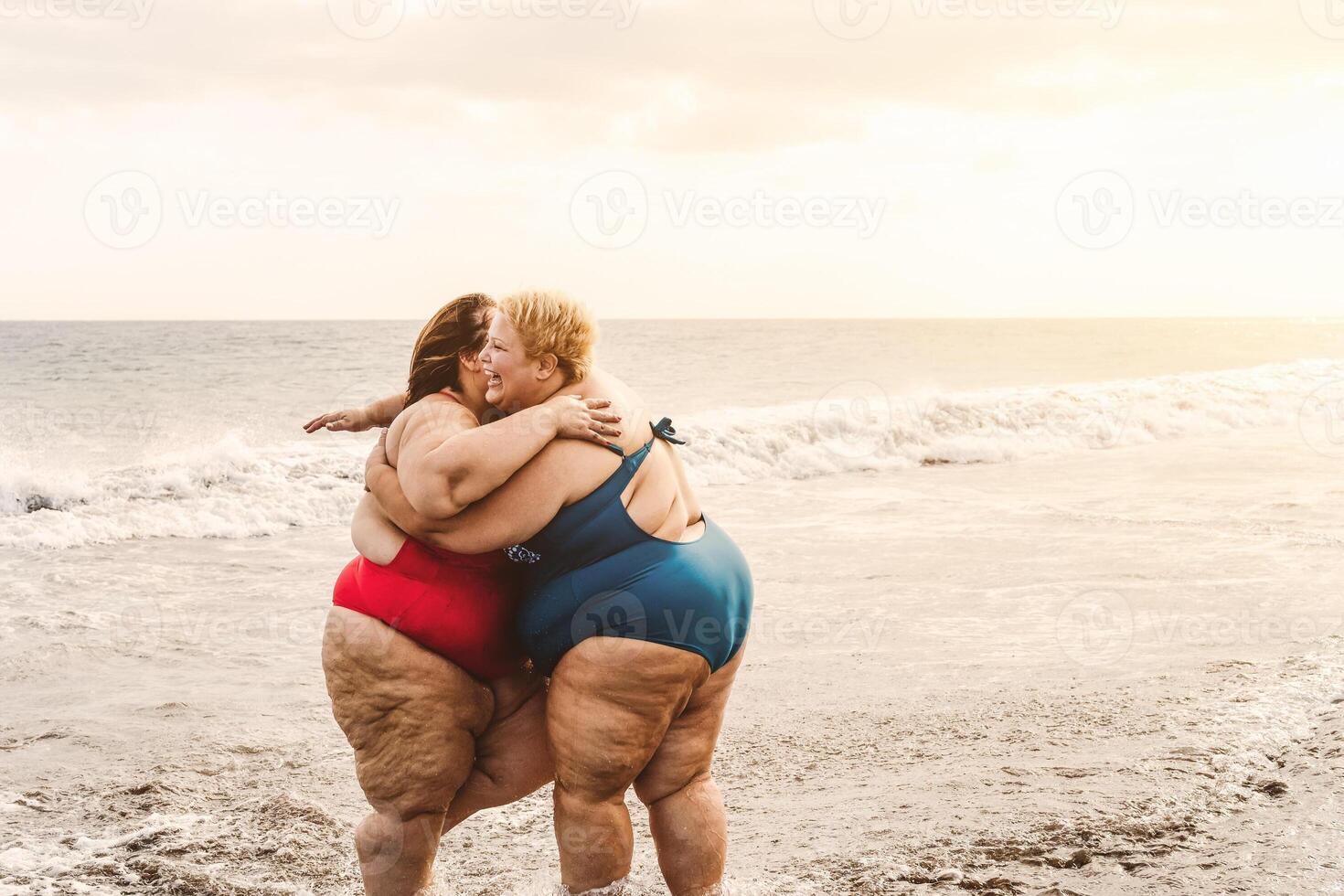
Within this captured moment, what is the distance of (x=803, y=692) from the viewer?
6.05 m

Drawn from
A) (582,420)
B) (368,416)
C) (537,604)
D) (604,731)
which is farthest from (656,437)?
(368,416)

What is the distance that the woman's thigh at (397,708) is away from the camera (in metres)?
3.07

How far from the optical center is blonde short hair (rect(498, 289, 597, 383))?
2.94 m

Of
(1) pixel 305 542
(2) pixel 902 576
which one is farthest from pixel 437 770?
(1) pixel 305 542

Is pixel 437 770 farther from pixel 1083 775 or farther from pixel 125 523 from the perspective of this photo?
pixel 125 523

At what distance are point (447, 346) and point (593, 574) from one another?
832 mm

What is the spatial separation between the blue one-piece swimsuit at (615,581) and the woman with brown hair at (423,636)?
6.7 inches

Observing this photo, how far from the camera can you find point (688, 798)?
3236 mm

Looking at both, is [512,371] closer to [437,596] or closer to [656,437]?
[656,437]
